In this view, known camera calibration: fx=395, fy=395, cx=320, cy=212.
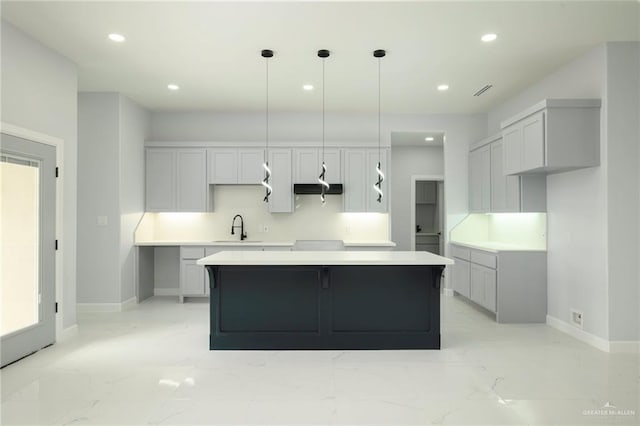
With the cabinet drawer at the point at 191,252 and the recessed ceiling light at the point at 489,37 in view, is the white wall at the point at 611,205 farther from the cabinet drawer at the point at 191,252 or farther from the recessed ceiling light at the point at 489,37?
the cabinet drawer at the point at 191,252

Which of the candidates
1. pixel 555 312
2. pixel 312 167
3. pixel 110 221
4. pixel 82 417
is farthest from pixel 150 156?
pixel 555 312

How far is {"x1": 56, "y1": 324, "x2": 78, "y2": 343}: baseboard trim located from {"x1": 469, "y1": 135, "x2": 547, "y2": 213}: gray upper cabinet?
17.4ft

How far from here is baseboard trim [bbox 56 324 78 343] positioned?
411cm

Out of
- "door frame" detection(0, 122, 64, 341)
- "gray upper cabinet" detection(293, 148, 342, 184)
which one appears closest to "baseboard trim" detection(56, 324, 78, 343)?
"door frame" detection(0, 122, 64, 341)

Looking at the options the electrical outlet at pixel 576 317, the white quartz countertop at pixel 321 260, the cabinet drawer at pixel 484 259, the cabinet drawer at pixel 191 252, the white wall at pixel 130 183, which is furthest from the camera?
the cabinet drawer at pixel 191 252

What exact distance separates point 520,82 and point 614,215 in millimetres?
2087

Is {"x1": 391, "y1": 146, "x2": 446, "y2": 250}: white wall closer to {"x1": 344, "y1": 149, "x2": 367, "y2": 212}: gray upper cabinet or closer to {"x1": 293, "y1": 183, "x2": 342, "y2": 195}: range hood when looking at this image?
{"x1": 344, "y1": 149, "x2": 367, "y2": 212}: gray upper cabinet

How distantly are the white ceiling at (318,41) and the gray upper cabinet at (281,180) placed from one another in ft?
3.27

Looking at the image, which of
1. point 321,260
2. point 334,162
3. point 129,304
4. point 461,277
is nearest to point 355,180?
point 334,162

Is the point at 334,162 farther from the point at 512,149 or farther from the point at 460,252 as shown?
the point at 512,149

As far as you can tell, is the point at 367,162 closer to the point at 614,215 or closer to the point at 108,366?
the point at 614,215

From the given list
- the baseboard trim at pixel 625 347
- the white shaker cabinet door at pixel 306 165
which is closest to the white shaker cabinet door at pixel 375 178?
the white shaker cabinet door at pixel 306 165

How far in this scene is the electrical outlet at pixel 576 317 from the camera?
4176 mm

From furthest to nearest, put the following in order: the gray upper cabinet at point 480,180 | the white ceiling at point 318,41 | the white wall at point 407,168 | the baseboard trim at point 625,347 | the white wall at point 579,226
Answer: the white wall at point 407,168 → the gray upper cabinet at point 480,180 → the white wall at point 579,226 → the baseboard trim at point 625,347 → the white ceiling at point 318,41
